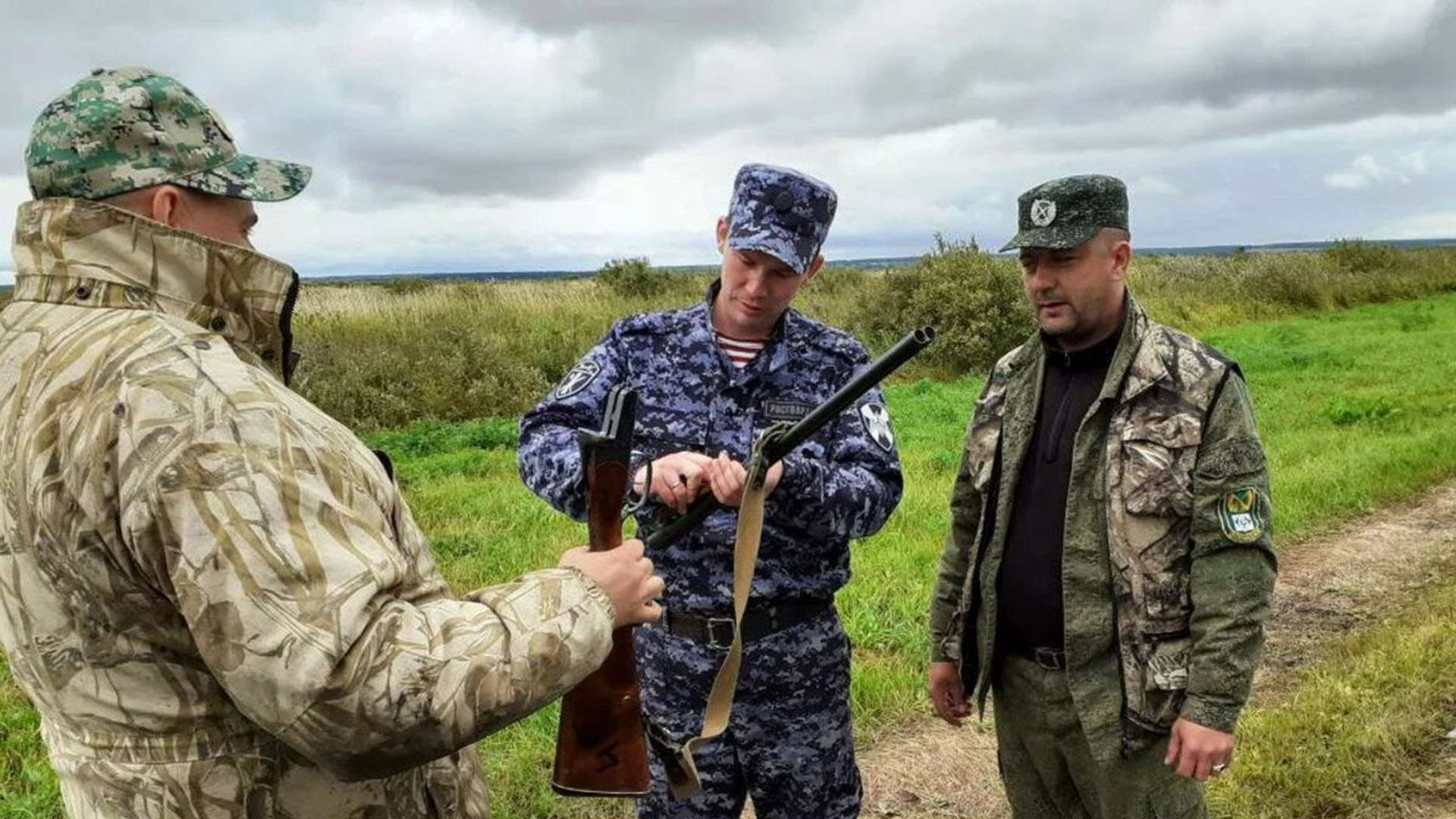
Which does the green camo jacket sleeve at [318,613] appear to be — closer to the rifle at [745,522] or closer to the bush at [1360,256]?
the rifle at [745,522]

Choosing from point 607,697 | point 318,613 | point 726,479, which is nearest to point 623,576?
point 607,697

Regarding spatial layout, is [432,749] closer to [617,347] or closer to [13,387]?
[13,387]

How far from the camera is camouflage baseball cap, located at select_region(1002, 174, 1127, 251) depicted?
2.98 m

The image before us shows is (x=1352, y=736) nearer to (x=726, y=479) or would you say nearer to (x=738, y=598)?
(x=738, y=598)

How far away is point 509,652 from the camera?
157 cm

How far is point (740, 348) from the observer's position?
309 centimetres

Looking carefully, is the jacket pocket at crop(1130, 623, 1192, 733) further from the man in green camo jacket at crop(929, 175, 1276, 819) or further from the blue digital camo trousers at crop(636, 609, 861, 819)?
the blue digital camo trousers at crop(636, 609, 861, 819)

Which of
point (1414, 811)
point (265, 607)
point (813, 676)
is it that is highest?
point (265, 607)

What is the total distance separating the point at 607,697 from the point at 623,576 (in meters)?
0.42

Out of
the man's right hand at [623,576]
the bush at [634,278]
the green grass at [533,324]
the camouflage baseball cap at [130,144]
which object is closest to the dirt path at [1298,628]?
the man's right hand at [623,576]

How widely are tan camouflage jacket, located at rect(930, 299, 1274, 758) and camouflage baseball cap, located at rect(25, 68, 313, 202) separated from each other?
2.15 meters

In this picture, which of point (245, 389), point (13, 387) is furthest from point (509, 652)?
point (13, 387)

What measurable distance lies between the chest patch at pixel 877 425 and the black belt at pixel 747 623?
1.61 ft

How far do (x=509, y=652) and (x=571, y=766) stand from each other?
0.67 meters
